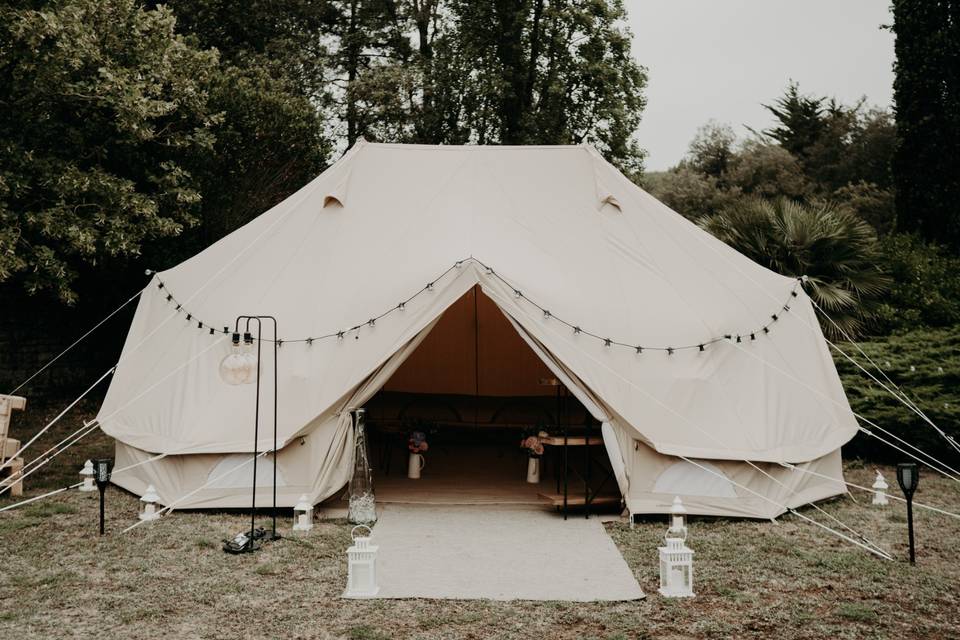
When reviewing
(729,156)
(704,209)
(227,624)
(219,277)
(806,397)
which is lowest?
(227,624)

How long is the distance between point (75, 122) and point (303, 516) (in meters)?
6.93

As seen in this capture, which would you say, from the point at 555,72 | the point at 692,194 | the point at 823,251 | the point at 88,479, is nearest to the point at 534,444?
the point at 88,479

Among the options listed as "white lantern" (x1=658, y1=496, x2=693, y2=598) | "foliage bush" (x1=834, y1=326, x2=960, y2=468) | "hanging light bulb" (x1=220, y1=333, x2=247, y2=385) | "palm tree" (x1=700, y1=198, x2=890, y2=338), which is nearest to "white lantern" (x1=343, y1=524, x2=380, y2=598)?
"hanging light bulb" (x1=220, y1=333, x2=247, y2=385)

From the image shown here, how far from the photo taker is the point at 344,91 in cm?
2000

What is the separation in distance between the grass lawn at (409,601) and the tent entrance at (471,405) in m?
2.33

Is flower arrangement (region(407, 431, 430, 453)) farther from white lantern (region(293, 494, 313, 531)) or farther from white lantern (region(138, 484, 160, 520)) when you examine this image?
white lantern (region(138, 484, 160, 520))

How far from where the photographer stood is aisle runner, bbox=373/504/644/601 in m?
5.32

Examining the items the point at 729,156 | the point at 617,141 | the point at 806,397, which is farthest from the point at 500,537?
the point at 729,156

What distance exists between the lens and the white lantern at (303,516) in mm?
6535

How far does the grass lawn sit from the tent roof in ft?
2.77

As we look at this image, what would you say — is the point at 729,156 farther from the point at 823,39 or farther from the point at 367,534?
the point at 367,534

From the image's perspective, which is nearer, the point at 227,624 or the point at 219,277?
the point at 227,624

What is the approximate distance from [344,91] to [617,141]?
6.17 metres

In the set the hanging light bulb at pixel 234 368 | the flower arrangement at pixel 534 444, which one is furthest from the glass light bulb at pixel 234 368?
the flower arrangement at pixel 534 444
